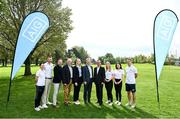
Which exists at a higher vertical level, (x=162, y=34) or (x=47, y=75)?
(x=162, y=34)

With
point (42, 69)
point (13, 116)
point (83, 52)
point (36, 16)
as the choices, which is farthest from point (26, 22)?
point (83, 52)

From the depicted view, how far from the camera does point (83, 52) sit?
114m

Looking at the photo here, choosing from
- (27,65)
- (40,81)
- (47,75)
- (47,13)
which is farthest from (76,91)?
(27,65)

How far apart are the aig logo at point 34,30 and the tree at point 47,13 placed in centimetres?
2172

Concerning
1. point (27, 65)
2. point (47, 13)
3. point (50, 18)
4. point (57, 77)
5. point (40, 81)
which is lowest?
point (40, 81)

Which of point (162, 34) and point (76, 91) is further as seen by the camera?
point (76, 91)

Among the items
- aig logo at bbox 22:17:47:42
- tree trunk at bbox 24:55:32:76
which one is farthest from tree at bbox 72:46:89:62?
aig logo at bbox 22:17:47:42

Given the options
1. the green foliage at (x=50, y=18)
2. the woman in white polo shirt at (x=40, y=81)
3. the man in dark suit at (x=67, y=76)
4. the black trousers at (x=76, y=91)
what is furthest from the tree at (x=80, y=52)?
the woman in white polo shirt at (x=40, y=81)

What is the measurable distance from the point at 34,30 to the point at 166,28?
4.98m

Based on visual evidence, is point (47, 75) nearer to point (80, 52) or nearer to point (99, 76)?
point (99, 76)

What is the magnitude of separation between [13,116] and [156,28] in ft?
20.1

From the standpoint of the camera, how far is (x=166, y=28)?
11883mm

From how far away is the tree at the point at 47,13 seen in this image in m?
33.5

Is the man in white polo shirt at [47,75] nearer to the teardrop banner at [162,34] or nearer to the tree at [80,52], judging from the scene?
the teardrop banner at [162,34]
